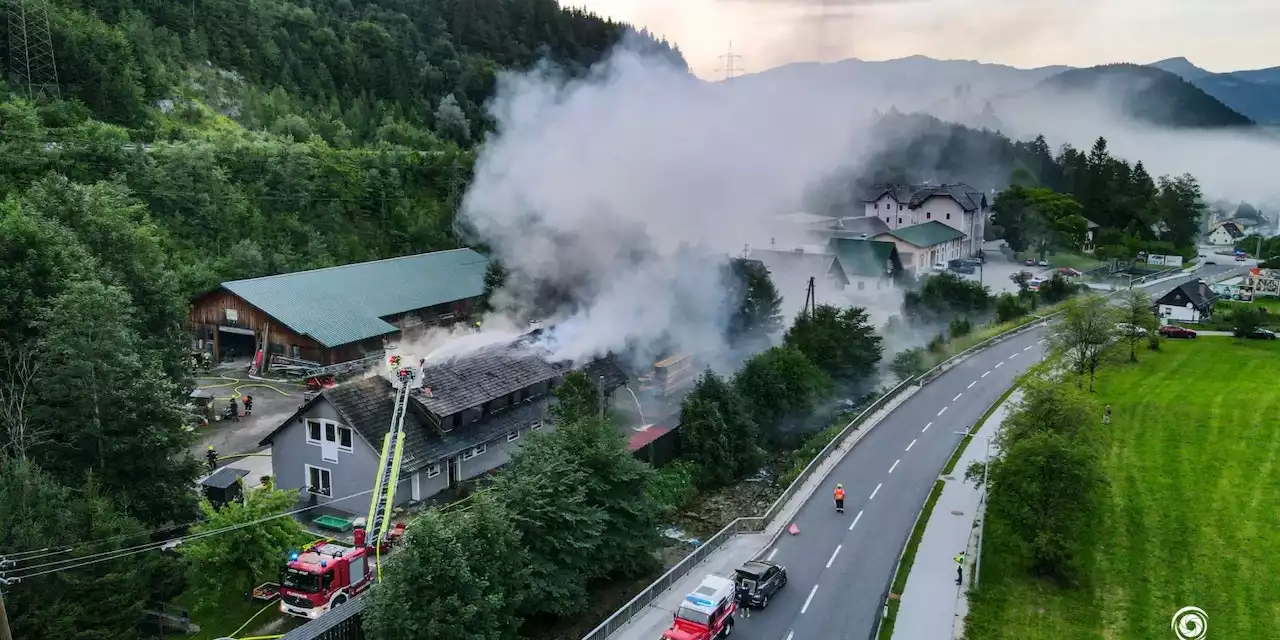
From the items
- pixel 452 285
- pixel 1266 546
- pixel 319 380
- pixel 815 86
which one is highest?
pixel 815 86

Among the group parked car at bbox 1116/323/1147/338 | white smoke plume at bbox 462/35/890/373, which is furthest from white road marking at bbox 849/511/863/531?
parked car at bbox 1116/323/1147/338

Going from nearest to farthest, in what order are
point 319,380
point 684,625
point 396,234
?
point 684,625 → point 319,380 → point 396,234

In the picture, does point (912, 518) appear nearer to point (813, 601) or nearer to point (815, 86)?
point (813, 601)

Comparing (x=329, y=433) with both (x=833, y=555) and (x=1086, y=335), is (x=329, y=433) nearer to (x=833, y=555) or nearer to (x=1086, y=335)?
(x=833, y=555)

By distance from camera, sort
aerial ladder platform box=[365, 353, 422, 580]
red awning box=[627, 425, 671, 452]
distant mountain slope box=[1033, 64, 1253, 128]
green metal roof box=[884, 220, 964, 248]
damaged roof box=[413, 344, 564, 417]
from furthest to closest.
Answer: distant mountain slope box=[1033, 64, 1253, 128]
green metal roof box=[884, 220, 964, 248]
red awning box=[627, 425, 671, 452]
damaged roof box=[413, 344, 564, 417]
aerial ladder platform box=[365, 353, 422, 580]

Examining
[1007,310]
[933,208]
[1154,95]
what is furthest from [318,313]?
[1154,95]

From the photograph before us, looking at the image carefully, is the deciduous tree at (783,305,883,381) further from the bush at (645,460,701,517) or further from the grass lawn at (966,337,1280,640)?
the grass lawn at (966,337,1280,640)

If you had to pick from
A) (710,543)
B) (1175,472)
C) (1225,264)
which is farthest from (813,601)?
(1225,264)
